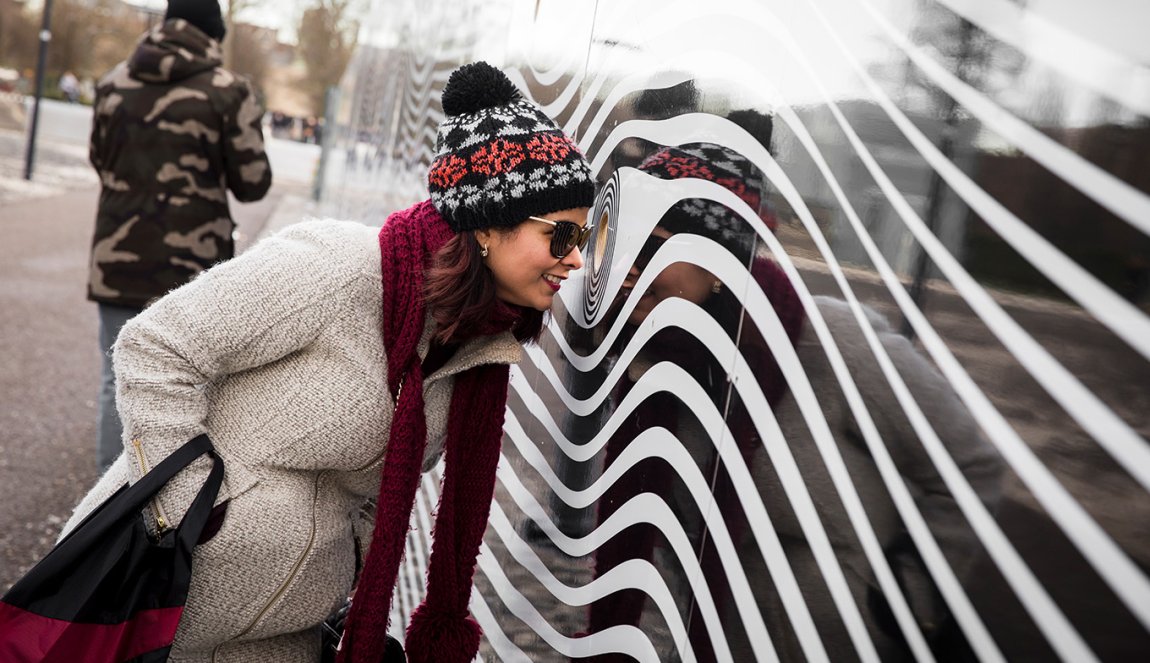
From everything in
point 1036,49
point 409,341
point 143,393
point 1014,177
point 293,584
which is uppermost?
point 1036,49

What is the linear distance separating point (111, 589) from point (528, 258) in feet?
3.17

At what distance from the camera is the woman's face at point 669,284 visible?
5.54 ft

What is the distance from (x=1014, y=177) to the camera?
1.00m

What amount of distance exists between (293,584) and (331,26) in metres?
39.1

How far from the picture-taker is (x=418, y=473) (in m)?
2.02

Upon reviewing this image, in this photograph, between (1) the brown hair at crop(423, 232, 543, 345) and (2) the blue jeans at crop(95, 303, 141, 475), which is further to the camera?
(2) the blue jeans at crop(95, 303, 141, 475)

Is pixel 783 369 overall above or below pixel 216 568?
above

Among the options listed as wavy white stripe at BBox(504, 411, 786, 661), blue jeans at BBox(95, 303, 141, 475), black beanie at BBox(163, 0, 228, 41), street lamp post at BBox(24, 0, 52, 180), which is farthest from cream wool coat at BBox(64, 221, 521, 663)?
street lamp post at BBox(24, 0, 52, 180)

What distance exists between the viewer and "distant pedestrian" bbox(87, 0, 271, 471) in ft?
13.4

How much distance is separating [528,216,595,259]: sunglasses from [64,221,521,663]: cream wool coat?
0.24m

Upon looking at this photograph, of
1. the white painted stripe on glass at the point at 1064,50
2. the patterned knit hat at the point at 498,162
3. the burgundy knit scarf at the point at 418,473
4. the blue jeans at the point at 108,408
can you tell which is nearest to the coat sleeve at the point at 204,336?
the burgundy knit scarf at the point at 418,473

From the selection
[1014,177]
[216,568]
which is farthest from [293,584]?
[1014,177]

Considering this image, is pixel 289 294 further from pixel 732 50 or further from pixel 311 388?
pixel 732 50

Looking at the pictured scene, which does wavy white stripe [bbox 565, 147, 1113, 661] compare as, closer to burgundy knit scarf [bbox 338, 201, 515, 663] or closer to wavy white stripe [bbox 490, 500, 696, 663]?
wavy white stripe [bbox 490, 500, 696, 663]
